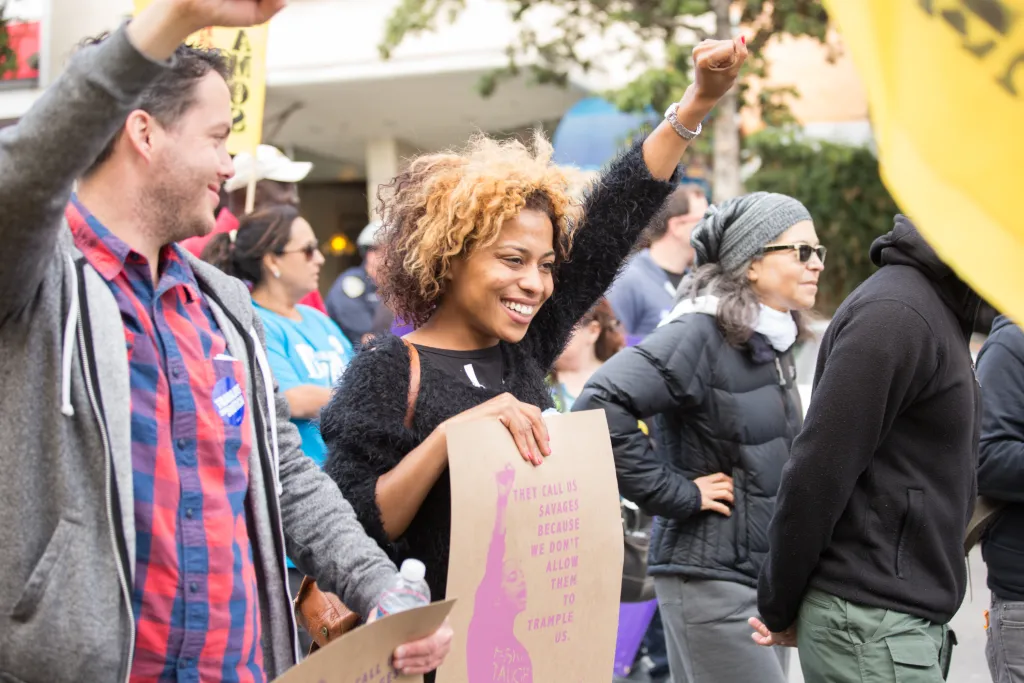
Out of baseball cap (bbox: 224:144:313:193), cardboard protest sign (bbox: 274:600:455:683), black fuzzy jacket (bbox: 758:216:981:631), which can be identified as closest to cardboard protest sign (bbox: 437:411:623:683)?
cardboard protest sign (bbox: 274:600:455:683)

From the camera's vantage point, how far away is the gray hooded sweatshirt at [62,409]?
1.57 meters

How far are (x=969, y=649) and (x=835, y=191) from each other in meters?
9.27

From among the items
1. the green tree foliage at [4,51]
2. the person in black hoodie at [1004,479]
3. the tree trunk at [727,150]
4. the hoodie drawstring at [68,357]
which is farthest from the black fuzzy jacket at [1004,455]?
the tree trunk at [727,150]

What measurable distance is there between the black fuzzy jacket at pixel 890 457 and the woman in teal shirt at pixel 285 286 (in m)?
2.22

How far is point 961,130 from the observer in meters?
1.04

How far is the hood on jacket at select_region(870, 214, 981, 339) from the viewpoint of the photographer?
9.21 ft

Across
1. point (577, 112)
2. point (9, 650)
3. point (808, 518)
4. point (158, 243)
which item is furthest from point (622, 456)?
point (577, 112)

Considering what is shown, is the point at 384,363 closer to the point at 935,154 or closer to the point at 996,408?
the point at 935,154

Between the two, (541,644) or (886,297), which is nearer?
(541,644)

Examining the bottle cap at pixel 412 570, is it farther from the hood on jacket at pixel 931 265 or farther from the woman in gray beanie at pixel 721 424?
the woman in gray beanie at pixel 721 424

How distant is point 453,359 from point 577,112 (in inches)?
469

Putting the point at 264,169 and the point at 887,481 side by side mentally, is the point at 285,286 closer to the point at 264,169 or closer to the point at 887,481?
the point at 264,169

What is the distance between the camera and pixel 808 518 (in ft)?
9.00

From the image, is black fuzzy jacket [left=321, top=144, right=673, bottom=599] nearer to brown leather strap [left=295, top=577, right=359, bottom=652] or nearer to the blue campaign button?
brown leather strap [left=295, top=577, right=359, bottom=652]
